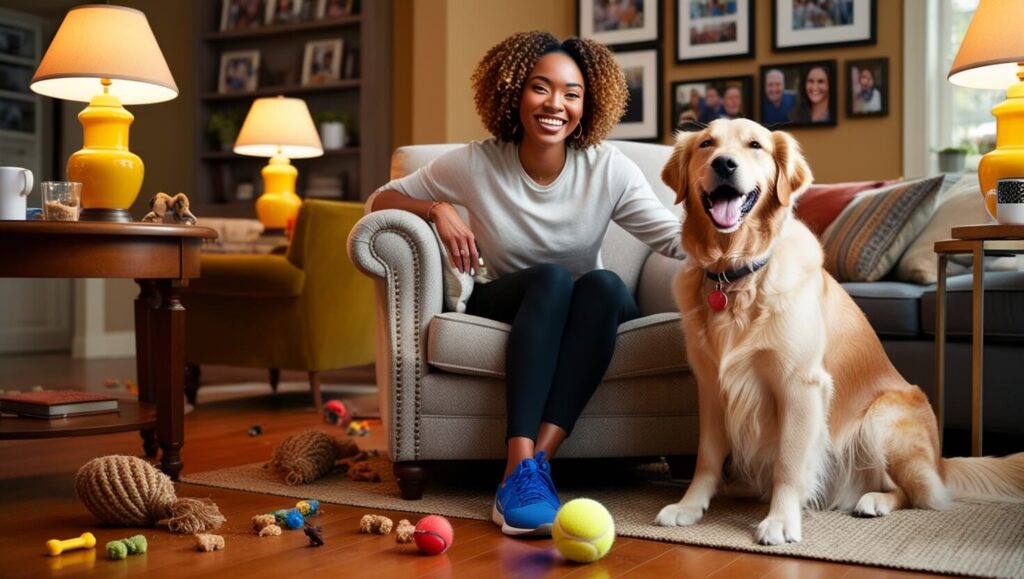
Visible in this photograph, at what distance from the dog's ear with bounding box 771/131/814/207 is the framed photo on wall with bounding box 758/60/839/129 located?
2831 millimetres

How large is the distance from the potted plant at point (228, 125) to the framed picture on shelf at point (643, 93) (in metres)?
2.58

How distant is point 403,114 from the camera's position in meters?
5.86

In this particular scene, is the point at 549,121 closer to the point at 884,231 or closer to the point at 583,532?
the point at 583,532

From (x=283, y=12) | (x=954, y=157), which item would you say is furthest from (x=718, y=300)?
(x=283, y=12)

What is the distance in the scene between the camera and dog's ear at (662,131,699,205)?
2094 millimetres

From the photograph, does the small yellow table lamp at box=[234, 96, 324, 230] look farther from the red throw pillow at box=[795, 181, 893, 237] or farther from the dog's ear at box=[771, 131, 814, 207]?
the dog's ear at box=[771, 131, 814, 207]

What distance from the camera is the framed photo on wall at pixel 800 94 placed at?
4746 millimetres

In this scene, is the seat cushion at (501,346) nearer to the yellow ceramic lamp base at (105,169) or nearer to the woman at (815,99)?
the yellow ceramic lamp base at (105,169)

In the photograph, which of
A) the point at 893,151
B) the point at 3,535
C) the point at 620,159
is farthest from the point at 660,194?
the point at 893,151

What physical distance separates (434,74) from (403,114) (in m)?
0.74

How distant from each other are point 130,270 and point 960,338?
2.28 m

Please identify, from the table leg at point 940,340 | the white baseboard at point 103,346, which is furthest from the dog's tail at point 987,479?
the white baseboard at point 103,346

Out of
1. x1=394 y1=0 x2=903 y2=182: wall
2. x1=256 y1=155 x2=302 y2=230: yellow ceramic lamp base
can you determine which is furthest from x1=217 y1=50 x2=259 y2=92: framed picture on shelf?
x1=256 y1=155 x2=302 y2=230: yellow ceramic lamp base

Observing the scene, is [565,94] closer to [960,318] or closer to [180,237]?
[180,237]
